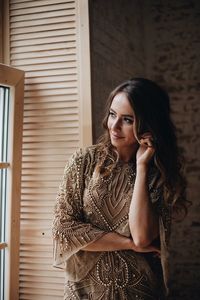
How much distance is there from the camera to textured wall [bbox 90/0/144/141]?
2.12 m

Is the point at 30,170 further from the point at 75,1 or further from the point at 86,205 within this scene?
the point at 75,1

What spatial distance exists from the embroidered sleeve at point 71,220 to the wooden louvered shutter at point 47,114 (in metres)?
0.44

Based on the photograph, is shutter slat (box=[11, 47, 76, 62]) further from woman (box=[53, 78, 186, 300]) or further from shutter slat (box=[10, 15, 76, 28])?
woman (box=[53, 78, 186, 300])

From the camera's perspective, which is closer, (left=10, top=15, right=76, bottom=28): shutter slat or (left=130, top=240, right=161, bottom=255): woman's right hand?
(left=130, top=240, right=161, bottom=255): woman's right hand

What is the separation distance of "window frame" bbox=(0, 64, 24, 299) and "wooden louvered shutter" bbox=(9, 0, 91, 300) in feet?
0.29

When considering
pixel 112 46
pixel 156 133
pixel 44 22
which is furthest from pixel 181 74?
pixel 156 133

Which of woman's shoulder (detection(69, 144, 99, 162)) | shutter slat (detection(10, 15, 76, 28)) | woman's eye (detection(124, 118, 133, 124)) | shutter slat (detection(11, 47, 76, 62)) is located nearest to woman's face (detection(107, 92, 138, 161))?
woman's eye (detection(124, 118, 133, 124))

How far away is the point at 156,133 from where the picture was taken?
157cm

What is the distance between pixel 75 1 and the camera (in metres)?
2.01

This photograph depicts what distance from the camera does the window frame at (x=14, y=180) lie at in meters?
1.93

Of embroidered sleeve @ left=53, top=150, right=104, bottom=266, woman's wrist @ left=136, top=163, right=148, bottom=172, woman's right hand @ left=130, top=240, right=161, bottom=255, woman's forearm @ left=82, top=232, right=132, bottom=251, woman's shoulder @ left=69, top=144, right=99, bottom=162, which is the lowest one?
woman's right hand @ left=130, top=240, right=161, bottom=255

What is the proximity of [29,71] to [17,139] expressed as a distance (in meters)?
0.42

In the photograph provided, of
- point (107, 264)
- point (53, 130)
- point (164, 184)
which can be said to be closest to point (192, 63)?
point (53, 130)

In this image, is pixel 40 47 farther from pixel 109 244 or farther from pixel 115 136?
pixel 109 244
